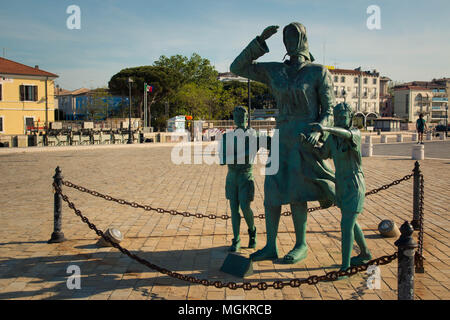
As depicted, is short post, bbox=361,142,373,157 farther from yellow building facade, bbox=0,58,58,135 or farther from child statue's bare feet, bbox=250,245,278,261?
yellow building facade, bbox=0,58,58,135

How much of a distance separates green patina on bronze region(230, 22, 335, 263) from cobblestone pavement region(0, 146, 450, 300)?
83 cm

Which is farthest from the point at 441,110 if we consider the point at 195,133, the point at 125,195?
the point at 125,195

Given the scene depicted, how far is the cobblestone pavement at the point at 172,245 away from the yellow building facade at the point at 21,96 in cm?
3413

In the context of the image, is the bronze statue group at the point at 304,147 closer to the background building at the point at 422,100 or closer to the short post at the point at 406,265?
the short post at the point at 406,265

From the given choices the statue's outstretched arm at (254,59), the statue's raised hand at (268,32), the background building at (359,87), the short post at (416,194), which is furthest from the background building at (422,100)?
the statue's raised hand at (268,32)

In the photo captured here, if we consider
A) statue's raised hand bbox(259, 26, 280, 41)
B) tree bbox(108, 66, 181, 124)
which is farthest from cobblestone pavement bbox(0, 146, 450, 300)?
tree bbox(108, 66, 181, 124)

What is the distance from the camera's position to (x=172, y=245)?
5723 mm

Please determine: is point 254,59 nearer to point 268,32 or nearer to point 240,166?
point 268,32

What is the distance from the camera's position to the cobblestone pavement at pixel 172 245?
4.10 metres

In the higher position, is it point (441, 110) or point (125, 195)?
point (441, 110)

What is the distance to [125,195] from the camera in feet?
31.7

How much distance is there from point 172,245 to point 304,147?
2454mm
